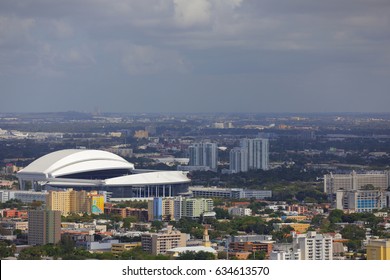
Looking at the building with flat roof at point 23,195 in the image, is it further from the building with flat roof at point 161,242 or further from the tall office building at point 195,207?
the building with flat roof at point 161,242

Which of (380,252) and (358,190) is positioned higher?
(380,252)

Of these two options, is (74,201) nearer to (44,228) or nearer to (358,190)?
(358,190)

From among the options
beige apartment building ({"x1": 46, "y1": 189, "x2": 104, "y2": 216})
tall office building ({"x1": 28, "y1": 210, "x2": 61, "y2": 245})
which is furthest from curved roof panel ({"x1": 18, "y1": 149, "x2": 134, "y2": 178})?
tall office building ({"x1": 28, "y1": 210, "x2": 61, "y2": 245})

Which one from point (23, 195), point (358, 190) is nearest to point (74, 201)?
point (23, 195)

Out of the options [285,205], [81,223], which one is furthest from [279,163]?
[81,223]

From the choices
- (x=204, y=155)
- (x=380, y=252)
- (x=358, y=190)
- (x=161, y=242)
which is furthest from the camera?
(x=204, y=155)
